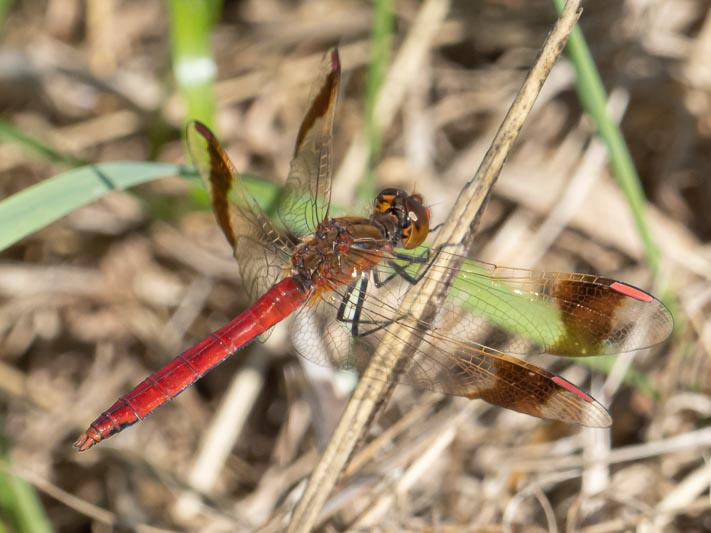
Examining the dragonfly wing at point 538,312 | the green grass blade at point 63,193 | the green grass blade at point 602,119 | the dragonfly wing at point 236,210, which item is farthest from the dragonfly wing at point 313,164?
the green grass blade at point 602,119

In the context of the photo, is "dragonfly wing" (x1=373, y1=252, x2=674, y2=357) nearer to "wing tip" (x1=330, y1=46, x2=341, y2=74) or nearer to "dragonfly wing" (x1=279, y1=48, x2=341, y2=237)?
"dragonfly wing" (x1=279, y1=48, x2=341, y2=237)

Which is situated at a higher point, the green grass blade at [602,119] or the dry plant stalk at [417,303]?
the green grass blade at [602,119]

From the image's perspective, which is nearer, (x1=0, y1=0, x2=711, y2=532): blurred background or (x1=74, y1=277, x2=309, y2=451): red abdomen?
(x1=74, y1=277, x2=309, y2=451): red abdomen

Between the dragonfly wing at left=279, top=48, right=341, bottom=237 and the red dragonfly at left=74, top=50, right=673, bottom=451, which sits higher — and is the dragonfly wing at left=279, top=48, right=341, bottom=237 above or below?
above

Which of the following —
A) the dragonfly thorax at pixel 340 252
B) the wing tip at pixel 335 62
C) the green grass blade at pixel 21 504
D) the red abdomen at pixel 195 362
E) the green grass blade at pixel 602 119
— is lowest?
the green grass blade at pixel 21 504

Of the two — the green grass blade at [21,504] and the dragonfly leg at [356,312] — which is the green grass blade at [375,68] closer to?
the dragonfly leg at [356,312]

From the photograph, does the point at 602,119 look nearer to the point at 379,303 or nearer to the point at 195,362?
the point at 379,303

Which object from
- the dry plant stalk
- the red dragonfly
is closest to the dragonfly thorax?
the red dragonfly

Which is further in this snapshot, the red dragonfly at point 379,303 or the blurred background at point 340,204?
the blurred background at point 340,204
